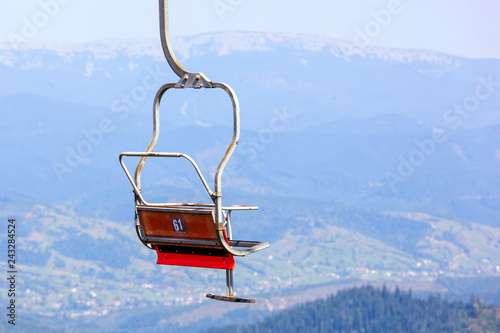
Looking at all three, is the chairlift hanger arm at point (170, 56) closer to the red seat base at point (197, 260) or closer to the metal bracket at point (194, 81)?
the metal bracket at point (194, 81)

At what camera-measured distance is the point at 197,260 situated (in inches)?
432

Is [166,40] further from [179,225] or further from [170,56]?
[179,225]

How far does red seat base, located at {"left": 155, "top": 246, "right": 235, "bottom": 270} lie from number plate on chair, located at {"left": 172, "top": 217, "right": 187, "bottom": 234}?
0.36m

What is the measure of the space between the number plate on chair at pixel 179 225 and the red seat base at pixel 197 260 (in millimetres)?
360

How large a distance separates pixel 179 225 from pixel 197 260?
45 cm

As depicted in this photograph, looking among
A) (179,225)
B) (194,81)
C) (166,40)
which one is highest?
(166,40)

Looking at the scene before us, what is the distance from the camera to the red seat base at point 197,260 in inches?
424

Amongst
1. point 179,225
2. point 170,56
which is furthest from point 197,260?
point 170,56

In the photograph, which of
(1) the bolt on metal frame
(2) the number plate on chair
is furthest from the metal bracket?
(2) the number plate on chair

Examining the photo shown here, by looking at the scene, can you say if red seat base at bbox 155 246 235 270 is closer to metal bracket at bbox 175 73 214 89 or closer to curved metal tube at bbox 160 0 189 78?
metal bracket at bbox 175 73 214 89

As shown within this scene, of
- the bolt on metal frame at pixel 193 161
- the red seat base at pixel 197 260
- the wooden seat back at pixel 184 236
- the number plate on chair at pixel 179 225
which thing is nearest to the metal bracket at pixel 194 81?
the bolt on metal frame at pixel 193 161

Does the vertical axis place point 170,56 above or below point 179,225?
above

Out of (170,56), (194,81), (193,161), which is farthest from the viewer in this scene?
(170,56)

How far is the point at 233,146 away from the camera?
9.84m
